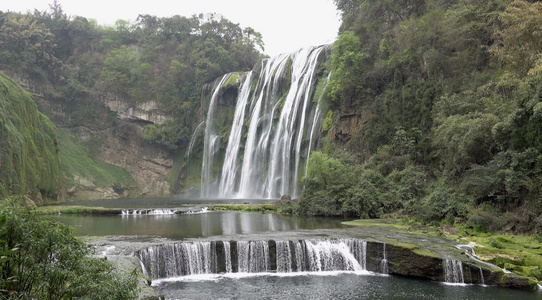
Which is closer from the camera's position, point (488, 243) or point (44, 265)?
point (44, 265)

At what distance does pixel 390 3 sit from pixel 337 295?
3040cm

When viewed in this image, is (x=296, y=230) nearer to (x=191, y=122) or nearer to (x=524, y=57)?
(x=524, y=57)

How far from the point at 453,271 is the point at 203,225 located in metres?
13.1

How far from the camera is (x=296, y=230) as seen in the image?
64.2ft

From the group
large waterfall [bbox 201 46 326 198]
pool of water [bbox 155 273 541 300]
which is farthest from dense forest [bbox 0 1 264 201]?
pool of water [bbox 155 273 541 300]

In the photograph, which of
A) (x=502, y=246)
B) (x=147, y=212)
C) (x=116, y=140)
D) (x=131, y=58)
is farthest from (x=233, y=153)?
(x=502, y=246)

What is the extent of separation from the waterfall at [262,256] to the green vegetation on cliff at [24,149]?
1877cm

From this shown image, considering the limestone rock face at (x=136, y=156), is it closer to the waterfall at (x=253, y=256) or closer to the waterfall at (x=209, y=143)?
the waterfall at (x=209, y=143)

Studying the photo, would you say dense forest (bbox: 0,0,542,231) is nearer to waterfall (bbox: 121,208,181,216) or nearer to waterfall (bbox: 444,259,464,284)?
waterfall (bbox: 444,259,464,284)

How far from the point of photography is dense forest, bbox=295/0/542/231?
17.8m

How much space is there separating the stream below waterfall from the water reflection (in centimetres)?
11

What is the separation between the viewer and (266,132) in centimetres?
4672

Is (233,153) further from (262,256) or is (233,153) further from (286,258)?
(286,258)

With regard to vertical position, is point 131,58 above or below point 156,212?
above
